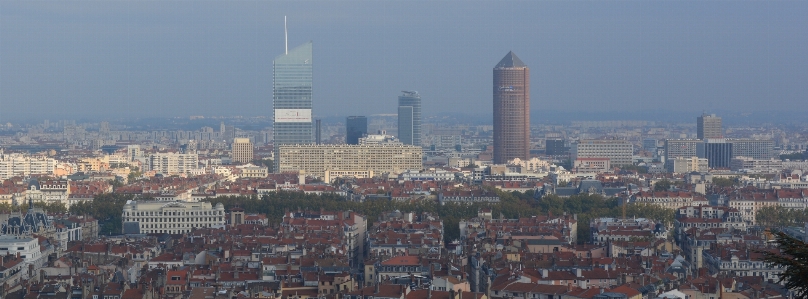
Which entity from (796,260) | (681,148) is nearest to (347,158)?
(681,148)

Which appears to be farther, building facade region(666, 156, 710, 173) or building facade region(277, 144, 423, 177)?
building facade region(277, 144, 423, 177)

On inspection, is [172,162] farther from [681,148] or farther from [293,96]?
[681,148]

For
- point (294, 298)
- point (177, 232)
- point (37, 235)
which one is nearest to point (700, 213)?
point (177, 232)

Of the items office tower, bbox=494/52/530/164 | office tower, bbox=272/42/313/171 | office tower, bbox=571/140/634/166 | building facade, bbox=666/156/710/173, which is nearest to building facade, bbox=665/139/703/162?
office tower, bbox=571/140/634/166

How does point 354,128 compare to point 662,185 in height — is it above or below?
above

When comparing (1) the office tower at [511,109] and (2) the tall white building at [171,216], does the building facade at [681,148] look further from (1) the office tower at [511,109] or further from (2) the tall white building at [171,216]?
(2) the tall white building at [171,216]

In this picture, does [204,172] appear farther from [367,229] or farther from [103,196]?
[367,229]

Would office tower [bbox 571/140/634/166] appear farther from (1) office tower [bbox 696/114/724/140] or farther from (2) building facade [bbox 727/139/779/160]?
(1) office tower [bbox 696/114/724/140]
